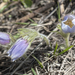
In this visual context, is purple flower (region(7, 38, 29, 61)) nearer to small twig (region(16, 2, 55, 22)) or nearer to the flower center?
the flower center

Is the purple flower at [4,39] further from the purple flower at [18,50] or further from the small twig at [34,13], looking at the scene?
the small twig at [34,13]

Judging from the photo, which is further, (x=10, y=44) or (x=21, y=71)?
(x=21, y=71)

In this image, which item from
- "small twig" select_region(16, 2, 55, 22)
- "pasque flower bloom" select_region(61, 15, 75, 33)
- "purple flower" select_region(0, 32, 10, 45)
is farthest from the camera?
"small twig" select_region(16, 2, 55, 22)

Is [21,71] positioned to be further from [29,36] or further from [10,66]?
[29,36]

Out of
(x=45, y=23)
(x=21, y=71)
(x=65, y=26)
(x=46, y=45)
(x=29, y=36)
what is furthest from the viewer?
(x=45, y=23)

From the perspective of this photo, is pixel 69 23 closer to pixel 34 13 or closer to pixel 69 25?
pixel 69 25

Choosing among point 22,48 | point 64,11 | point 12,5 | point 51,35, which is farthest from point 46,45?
point 12,5

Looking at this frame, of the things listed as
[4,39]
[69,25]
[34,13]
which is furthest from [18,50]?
[34,13]

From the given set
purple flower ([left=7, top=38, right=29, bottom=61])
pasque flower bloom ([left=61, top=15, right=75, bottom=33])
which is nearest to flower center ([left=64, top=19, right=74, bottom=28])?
pasque flower bloom ([left=61, top=15, right=75, bottom=33])

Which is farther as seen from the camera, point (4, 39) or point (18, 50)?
point (4, 39)
